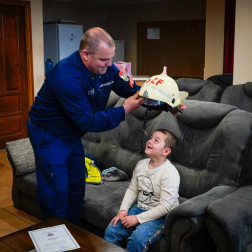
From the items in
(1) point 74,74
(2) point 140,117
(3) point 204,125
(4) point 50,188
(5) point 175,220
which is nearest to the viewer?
(5) point 175,220

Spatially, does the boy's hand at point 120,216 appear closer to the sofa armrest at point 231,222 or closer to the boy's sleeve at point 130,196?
the boy's sleeve at point 130,196

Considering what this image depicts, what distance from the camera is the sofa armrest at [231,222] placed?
1.80 metres

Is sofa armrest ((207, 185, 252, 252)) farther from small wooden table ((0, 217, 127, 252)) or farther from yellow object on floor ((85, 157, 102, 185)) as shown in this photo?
yellow object on floor ((85, 157, 102, 185))

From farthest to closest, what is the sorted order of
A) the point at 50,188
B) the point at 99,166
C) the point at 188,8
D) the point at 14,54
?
the point at 188,8
the point at 14,54
the point at 99,166
the point at 50,188

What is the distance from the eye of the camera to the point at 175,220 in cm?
193

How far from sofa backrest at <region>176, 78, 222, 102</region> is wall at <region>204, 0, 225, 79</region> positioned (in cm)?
208

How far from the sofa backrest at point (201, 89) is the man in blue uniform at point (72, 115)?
183cm

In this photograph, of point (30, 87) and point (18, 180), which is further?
point (30, 87)

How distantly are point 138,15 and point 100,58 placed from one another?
7.34 m

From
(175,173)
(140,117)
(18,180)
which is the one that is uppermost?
(140,117)

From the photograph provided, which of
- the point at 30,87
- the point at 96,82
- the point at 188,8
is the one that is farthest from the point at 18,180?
the point at 188,8

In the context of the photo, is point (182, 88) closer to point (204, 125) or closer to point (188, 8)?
point (204, 125)

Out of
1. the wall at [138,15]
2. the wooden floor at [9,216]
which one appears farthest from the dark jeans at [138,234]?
the wall at [138,15]

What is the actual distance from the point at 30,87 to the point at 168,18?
428 centimetres
